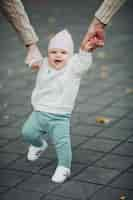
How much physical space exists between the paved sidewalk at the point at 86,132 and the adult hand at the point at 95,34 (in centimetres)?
116

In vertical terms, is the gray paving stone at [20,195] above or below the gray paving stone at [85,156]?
above

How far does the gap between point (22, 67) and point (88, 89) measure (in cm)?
175

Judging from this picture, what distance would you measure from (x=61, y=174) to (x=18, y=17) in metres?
1.40

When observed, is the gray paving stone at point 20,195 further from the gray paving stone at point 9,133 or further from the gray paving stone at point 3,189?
the gray paving stone at point 9,133

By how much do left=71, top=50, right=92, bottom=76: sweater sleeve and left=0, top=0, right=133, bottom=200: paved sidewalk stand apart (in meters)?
0.93

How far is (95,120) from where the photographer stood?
641 cm

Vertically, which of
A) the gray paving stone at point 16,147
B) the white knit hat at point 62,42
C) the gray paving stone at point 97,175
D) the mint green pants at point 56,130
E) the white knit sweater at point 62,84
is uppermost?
the white knit hat at point 62,42

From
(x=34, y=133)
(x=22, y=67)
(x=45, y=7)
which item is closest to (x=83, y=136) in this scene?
(x=34, y=133)

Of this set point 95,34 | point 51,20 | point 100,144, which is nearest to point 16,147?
point 100,144

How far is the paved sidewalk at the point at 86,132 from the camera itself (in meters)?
4.69

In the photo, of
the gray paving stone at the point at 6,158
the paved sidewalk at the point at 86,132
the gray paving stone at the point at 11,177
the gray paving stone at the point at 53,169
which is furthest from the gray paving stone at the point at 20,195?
the gray paving stone at the point at 6,158

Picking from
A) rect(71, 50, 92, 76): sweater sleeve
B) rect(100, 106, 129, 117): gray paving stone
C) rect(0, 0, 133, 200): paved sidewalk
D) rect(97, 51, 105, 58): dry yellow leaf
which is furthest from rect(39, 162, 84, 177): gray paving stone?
rect(97, 51, 105, 58): dry yellow leaf

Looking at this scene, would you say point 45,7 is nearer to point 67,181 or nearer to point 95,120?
point 95,120

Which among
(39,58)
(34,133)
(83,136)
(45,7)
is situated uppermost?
(39,58)
